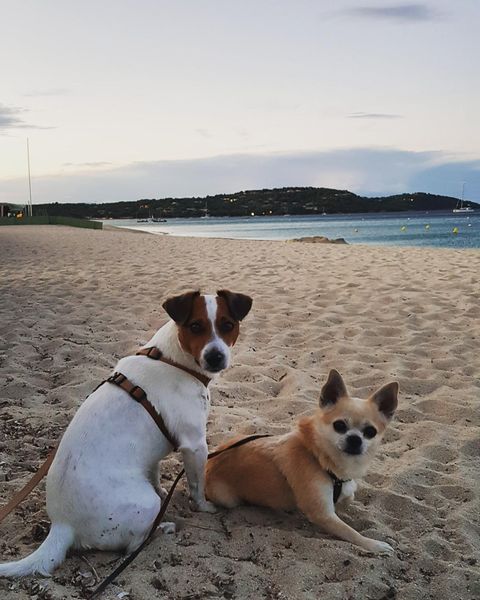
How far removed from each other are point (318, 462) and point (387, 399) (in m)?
0.55

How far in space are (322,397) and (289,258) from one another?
40.0 feet

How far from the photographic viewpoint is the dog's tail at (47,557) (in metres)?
2.69

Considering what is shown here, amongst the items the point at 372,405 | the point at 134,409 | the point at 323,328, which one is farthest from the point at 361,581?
the point at 323,328

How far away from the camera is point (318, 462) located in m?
3.45

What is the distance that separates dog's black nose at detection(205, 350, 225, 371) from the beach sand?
91 centimetres

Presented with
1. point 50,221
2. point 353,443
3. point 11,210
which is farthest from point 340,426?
point 11,210

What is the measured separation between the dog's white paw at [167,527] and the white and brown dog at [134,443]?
218 mm

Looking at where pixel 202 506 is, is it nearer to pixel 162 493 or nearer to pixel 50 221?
pixel 162 493

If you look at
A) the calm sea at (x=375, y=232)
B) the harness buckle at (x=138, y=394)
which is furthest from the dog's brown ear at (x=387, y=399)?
the calm sea at (x=375, y=232)

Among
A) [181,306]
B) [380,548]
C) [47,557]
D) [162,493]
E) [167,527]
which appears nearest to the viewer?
[47,557]

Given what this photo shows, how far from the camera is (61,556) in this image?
283cm

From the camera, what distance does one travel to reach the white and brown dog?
288 centimetres

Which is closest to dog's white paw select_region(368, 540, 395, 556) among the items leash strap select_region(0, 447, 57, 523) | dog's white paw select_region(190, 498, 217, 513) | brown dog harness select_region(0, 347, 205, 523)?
dog's white paw select_region(190, 498, 217, 513)

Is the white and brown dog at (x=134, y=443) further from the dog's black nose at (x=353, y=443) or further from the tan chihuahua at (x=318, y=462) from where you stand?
the dog's black nose at (x=353, y=443)
